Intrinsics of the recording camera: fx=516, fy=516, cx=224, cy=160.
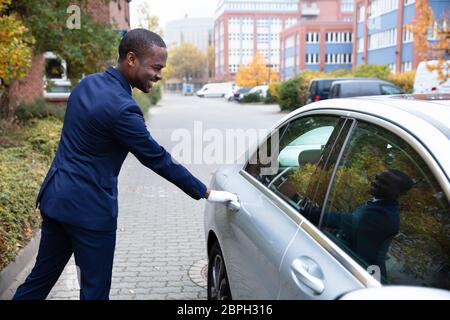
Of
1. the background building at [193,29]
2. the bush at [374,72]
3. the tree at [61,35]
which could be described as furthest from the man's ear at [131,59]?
the background building at [193,29]

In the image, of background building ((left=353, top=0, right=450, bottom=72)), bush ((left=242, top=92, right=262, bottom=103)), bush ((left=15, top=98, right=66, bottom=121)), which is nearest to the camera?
bush ((left=15, top=98, right=66, bottom=121))

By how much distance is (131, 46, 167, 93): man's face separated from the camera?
2869 mm

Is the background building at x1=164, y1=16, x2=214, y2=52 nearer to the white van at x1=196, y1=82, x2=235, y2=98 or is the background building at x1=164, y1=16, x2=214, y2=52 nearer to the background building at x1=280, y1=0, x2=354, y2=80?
the background building at x1=280, y1=0, x2=354, y2=80

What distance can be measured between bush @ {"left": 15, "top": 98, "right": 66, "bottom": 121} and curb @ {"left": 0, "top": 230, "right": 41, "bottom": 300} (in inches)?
346

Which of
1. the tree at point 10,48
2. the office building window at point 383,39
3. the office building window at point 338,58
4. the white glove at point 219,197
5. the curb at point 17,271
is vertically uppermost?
the office building window at point 383,39

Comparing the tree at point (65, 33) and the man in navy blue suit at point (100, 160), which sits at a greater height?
the tree at point (65, 33)

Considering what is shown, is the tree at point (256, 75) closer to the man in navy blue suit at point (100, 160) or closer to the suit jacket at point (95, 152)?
the man in navy blue suit at point (100, 160)

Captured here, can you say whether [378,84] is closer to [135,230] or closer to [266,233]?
[135,230]

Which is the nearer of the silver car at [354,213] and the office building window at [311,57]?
the silver car at [354,213]

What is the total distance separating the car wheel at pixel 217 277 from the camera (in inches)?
124

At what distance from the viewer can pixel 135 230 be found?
6402 mm

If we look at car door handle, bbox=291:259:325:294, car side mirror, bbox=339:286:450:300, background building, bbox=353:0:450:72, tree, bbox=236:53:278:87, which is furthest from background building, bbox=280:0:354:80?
car side mirror, bbox=339:286:450:300
